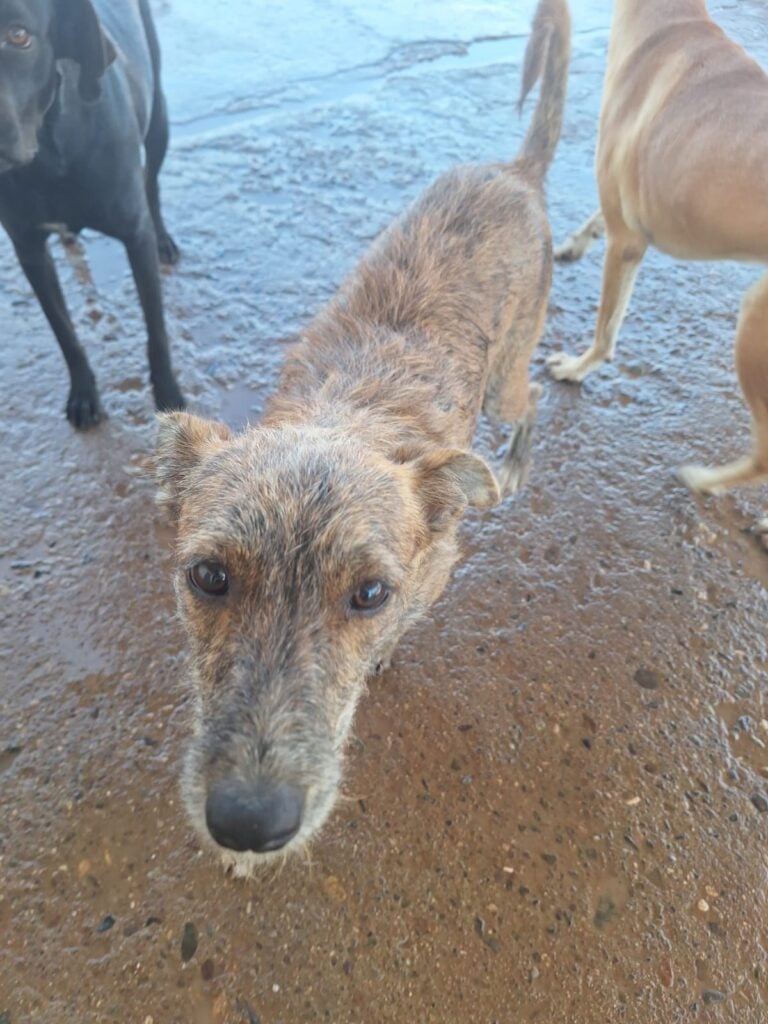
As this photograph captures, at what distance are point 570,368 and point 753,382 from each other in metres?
1.16

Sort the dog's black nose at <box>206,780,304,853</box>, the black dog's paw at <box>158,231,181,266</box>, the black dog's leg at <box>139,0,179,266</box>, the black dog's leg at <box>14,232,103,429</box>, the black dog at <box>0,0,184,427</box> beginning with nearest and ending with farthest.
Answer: the dog's black nose at <box>206,780,304,853</box> < the black dog at <box>0,0,184,427</box> < the black dog's leg at <box>14,232,103,429</box> < the black dog's leg at <box>139,0,179,266</box> < the black dog's paw at <box>158,231,181,266</box>

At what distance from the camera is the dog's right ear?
7.44ft

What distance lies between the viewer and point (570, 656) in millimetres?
3035

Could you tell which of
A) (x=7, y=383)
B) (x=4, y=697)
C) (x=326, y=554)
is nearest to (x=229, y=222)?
(x=7, y=383)

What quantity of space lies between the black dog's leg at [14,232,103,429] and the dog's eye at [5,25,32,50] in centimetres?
85

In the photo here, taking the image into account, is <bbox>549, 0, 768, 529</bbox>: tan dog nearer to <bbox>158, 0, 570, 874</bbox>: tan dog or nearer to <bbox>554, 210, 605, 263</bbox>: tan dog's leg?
<bbox>158, 0, 570, 874</bbox>: tan dog

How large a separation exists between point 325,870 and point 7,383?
3363mm

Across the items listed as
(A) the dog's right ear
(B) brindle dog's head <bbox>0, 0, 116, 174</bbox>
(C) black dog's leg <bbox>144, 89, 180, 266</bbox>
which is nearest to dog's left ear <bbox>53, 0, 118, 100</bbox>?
(B) brindle dog's head <bbox>0, 0, 116, 174</bbox>

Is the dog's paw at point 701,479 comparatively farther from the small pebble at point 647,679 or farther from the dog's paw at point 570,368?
the small pebble at point 647,679

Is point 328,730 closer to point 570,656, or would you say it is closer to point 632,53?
point 570,656

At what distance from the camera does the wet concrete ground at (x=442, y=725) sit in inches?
86.0

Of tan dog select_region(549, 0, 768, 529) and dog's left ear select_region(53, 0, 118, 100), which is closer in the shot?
dog's left ear select_region(53, 0, 118, 100)

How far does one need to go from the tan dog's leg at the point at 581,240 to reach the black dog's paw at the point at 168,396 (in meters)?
3.05

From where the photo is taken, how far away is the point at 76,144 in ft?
10.00
